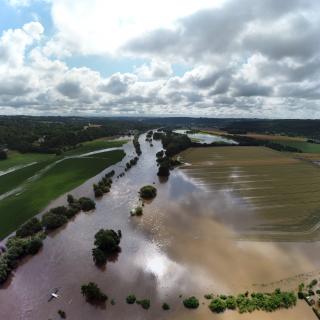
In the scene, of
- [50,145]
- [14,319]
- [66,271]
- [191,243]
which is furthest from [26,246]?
[50,145]

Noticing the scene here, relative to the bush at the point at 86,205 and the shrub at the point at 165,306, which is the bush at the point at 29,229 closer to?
the bush at the point at 86,205

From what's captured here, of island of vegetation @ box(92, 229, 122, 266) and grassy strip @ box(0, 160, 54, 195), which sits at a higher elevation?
island of vegetation @ box(92, 229, 122, 266)

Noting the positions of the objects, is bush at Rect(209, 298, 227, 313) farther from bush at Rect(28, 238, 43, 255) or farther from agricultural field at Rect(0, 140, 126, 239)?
agricultural field at Rect(0, 140, 126, 239)

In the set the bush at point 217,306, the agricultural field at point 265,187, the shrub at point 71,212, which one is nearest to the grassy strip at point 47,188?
the shrub at point 71,212

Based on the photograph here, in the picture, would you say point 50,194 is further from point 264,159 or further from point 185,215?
point 264,159

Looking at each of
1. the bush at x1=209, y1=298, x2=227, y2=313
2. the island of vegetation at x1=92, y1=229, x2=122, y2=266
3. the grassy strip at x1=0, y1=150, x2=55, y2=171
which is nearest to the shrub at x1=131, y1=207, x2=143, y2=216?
the island of vegetation at x1=92, y1=229, x2=122, y2=266

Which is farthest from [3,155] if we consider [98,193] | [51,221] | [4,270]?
[4,270]

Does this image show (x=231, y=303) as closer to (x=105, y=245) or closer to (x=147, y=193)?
(x=105, y=245)
